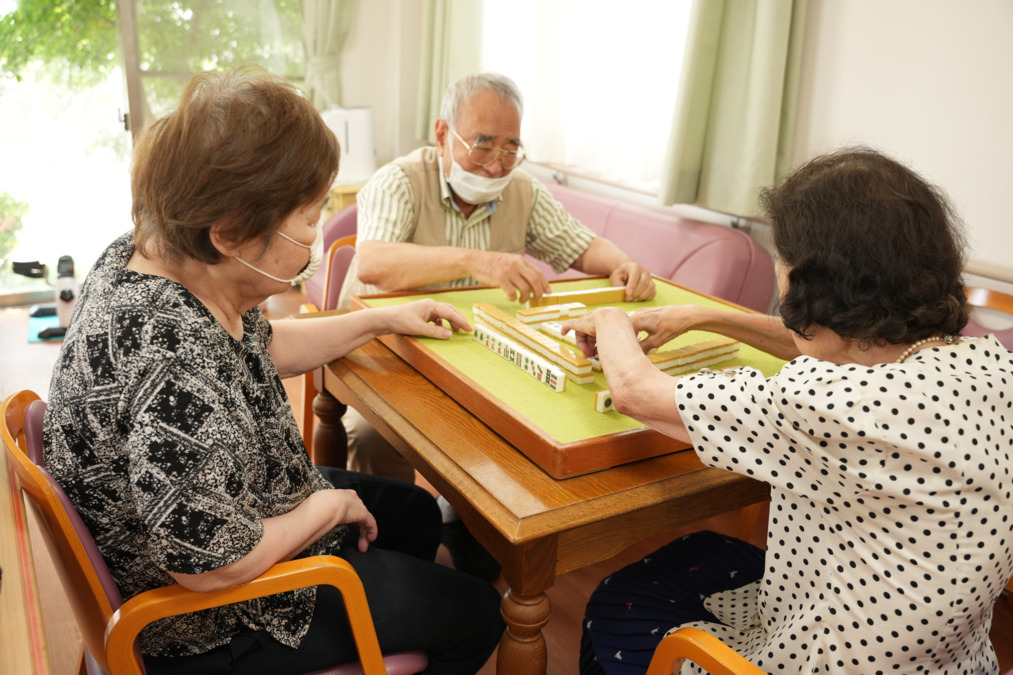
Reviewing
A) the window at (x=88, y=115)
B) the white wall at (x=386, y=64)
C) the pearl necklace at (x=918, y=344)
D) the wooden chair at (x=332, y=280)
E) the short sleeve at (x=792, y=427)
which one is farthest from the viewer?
the white wall at (x=386, y=64)

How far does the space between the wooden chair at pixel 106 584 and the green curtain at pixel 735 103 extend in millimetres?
2090

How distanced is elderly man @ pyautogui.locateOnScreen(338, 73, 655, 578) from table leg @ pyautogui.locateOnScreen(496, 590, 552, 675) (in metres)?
0.87

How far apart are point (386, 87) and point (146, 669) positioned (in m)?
4.78

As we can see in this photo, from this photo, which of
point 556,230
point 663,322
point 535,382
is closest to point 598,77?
point 556,230

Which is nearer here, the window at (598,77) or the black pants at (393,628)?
the black pants at (393,628)

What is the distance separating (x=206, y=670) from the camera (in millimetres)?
1096

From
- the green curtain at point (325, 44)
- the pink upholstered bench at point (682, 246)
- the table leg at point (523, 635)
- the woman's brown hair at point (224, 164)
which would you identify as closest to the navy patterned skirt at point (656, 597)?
the table leg at point (523, 635)

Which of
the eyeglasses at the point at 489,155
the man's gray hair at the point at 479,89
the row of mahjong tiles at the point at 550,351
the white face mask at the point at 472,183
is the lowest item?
the row of mahjong tiles at the point at 550,351

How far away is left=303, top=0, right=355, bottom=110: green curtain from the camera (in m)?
4.77

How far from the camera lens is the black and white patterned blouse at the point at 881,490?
0.89m

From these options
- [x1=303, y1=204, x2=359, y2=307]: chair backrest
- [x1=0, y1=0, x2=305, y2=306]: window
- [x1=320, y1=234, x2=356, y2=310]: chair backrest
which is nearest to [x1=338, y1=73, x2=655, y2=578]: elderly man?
[x1=320, y1=234, x2=356, y2=310]: chair backrest

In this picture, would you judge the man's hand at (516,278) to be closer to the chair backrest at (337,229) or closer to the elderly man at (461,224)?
the elderly man at (461,224)

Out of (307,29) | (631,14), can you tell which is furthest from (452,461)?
(307,29)

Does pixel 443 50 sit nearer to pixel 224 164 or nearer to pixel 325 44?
pixel 325 44
